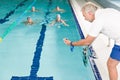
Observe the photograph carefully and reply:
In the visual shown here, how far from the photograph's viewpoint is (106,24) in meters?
2.44

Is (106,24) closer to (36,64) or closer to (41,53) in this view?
(36,64)

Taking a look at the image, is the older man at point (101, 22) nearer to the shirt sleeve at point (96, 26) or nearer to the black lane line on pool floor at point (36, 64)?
the shirt sleeve at point (96, 26)

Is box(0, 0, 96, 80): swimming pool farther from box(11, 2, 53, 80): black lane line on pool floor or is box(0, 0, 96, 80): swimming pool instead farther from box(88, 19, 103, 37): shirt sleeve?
box(88, 19, 103, 37): shirt sleeve

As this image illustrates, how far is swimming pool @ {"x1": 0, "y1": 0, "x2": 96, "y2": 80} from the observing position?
12.4 feet

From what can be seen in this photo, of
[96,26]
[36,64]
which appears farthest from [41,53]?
[96,26]

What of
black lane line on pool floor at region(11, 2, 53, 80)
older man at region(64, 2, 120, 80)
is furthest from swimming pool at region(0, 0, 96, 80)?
older man at region(64, 2, 120, 80)

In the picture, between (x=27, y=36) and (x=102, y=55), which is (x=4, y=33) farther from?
(x=102, y=55)

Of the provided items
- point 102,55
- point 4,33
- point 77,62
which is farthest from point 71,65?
point 4,33

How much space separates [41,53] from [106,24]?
240 cm

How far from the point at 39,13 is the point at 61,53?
4551 millimetres

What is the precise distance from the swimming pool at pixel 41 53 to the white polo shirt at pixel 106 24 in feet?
3.95

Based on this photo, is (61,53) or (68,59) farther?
(61,53)

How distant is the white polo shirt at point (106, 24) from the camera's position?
7.93 feet

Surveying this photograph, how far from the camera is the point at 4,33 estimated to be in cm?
620
